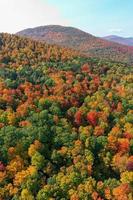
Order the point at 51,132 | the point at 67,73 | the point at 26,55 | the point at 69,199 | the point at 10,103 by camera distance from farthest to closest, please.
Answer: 1. the point at 26,55
2. the point at 67,73
3. the point at 10,103
4. the point at 51,132
5. the point at 69,199

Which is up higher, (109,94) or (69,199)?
(109,94)

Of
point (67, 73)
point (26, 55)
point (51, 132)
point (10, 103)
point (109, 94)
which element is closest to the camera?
point (51, 132)

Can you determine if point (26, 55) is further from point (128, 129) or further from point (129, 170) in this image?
point (129, 170)

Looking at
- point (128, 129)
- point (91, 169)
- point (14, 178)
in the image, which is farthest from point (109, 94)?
point (14, 178)

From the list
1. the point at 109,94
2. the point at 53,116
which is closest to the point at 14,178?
the point at 53,116

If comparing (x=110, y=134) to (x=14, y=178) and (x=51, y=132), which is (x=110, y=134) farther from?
(x=14, y=178)

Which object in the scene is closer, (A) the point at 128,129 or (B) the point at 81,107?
(A) the point at 128,129
